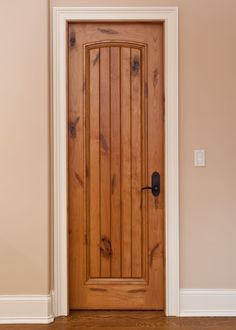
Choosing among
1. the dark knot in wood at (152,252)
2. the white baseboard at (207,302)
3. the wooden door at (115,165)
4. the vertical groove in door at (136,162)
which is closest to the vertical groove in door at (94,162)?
the wooden door at (115,165)

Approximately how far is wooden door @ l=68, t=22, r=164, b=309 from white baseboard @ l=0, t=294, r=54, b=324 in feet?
0.87

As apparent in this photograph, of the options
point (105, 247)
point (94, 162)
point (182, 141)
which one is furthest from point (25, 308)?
point (182, 141)

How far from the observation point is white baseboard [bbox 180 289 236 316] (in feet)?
9.66

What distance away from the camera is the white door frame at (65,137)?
2.92m

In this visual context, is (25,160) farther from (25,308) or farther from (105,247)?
(25,308)

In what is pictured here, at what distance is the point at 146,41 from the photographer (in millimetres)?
3012

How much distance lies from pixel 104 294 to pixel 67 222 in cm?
65

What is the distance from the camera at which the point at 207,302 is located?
9.70ft

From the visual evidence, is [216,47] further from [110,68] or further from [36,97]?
[36,97]

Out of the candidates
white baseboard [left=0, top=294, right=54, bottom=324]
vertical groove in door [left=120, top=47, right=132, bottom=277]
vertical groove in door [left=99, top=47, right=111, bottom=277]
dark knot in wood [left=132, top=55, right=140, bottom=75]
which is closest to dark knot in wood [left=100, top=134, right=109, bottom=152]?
vertical groove in door [left=99, top=47, right=111, bottom=277]

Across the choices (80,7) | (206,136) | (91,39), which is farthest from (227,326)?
(80,7)

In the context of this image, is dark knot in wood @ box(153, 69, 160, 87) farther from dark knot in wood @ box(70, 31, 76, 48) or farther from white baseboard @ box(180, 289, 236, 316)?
white baseboard @ box(180, 289, 236, 316)

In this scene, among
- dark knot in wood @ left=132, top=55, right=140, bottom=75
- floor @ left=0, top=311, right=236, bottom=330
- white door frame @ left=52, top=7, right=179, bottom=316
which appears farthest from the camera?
dark knot in wood @ left=132, top=55, right=140, bottom=75

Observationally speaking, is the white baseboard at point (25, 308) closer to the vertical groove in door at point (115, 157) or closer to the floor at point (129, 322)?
the floor at point (129, 322)
